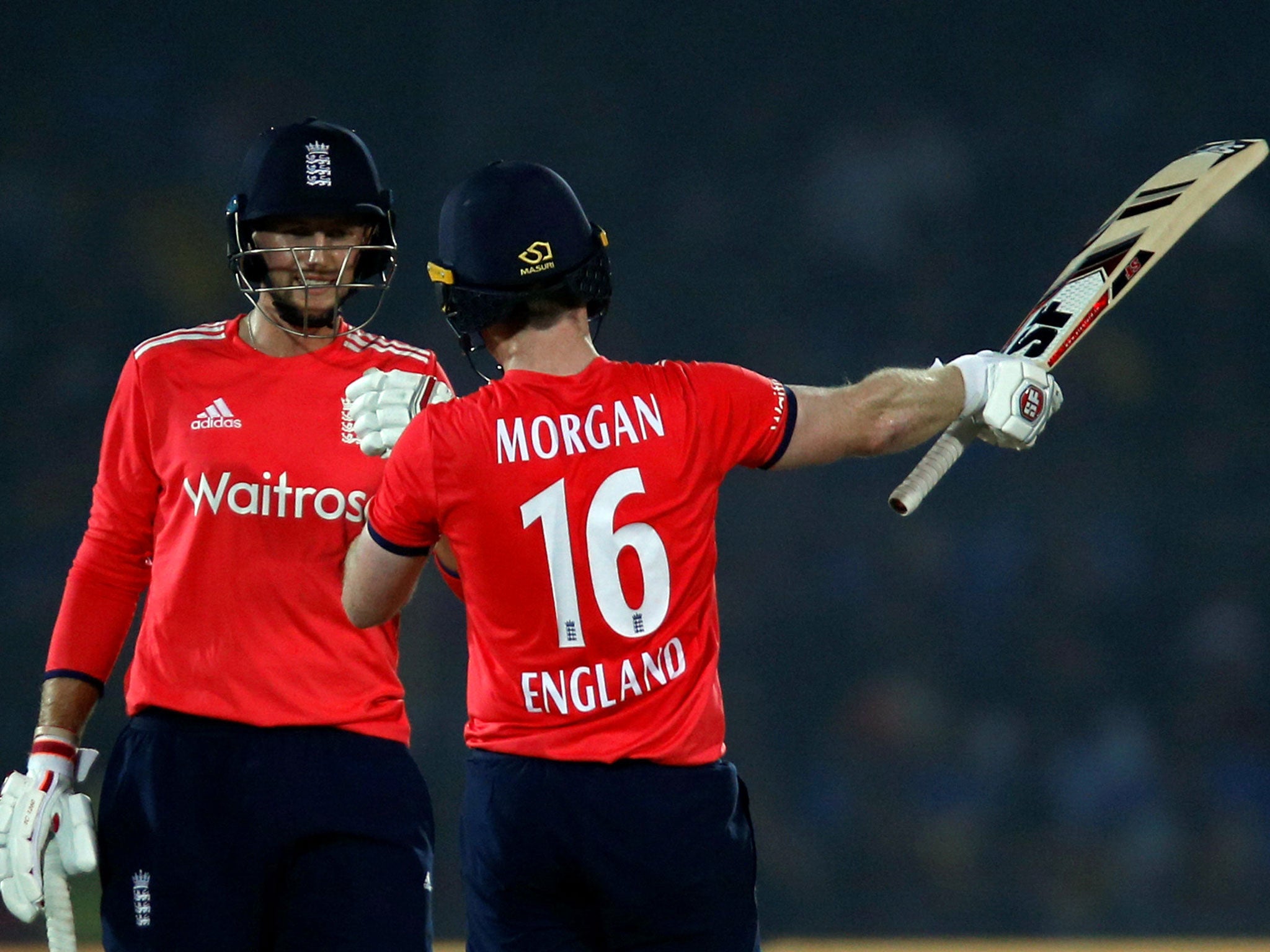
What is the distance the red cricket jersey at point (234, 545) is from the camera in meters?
1.71

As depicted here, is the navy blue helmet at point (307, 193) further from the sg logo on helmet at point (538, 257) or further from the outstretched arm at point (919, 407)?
the outstretched arm at point (919, 407)

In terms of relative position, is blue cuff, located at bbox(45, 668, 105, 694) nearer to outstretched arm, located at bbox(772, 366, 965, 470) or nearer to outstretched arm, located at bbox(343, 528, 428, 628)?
outstretched arm, located at bbox(343, 528, 428, 628)

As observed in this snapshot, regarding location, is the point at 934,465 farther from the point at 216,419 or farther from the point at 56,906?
the point at 56,906

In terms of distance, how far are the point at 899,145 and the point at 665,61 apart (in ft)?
2.38

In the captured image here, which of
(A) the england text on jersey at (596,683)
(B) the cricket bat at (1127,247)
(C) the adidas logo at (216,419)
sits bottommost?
(A) the england text on jersey at (596,683)

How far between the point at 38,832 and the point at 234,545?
42cm

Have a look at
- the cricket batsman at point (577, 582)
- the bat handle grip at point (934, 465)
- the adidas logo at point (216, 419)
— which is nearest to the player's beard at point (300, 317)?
the adidas logo at point (216, 419)

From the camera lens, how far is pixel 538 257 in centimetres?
159

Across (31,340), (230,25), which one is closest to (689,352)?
(230,25)

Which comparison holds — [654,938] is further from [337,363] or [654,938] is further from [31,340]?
[31,340]

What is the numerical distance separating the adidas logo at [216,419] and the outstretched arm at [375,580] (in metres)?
0.23

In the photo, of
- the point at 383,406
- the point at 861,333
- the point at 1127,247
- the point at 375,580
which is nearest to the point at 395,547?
the point at 375,580

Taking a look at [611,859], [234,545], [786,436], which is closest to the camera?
[611,859]

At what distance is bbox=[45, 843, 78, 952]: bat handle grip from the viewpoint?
1791mm
